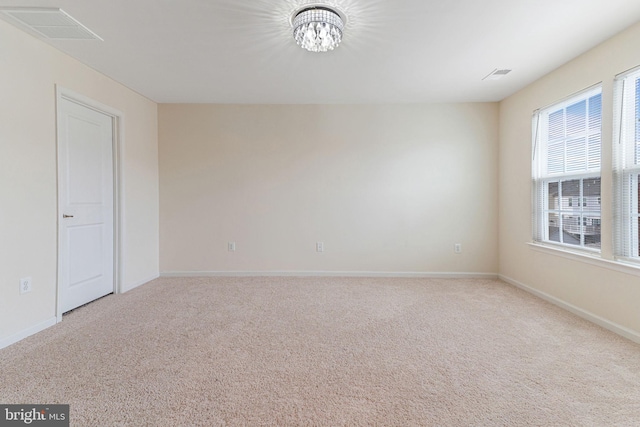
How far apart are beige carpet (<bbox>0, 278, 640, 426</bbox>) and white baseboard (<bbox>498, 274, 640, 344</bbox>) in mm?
103

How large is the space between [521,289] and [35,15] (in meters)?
5.23

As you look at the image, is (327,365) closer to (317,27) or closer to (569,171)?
(317,27)

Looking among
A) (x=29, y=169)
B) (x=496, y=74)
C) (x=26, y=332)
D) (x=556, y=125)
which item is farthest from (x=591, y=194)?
(x=26, y=332)

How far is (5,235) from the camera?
2.17 meters

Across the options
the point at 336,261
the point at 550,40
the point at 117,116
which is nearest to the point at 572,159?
Answer: the point at 550,40

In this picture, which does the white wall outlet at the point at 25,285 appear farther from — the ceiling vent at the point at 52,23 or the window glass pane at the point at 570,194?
the window glass pane at the point at 570,194

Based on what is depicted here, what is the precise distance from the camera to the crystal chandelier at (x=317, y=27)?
6.60 feet

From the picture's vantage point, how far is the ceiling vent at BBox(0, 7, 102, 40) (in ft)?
6.62

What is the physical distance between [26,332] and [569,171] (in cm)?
507

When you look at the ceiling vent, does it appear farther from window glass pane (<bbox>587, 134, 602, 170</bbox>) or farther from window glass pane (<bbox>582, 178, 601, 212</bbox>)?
window glass pane (<bbox>582, 178, 601, 212</bbox>)

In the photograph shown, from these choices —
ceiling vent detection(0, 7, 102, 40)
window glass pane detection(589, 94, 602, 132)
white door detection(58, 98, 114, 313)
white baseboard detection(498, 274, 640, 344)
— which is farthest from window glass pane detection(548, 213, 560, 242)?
white door detection(58, 98, 114, 313)

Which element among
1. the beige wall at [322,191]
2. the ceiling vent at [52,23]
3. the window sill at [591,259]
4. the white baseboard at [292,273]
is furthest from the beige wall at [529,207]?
the ceiling vent at [52,23]

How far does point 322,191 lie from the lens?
413 cm

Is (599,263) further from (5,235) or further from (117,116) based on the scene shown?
(117,116)
